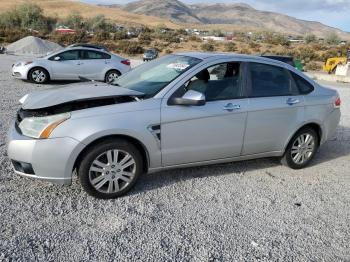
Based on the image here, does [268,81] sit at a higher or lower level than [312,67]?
higher

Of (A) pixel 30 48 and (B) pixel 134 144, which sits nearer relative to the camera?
(B) pixel 134 144

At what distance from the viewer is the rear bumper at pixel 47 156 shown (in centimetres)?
396

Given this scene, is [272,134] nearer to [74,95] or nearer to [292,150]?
[292,150]

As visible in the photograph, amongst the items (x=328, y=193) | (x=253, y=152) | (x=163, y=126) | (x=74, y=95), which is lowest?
(x=328, y=193)

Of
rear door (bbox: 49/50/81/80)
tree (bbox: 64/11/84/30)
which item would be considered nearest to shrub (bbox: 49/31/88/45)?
tree (bbox: 64/11/84/30)

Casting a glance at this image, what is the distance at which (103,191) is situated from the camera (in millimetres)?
4312

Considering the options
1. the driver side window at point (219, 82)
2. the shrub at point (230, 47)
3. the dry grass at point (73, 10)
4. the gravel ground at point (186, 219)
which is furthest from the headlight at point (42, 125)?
the dry grass at point (73, 10)

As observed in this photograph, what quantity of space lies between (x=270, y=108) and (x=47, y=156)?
9.56 feet

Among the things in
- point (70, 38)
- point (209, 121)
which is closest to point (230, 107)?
point (209, 121)

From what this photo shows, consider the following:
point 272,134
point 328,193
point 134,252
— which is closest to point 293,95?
point 272,134

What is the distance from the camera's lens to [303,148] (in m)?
5.77

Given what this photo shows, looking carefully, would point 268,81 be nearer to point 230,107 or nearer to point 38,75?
point 230,107

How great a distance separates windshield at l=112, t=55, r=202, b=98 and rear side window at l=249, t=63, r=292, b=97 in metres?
0.83

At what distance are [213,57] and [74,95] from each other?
1.82 meters
